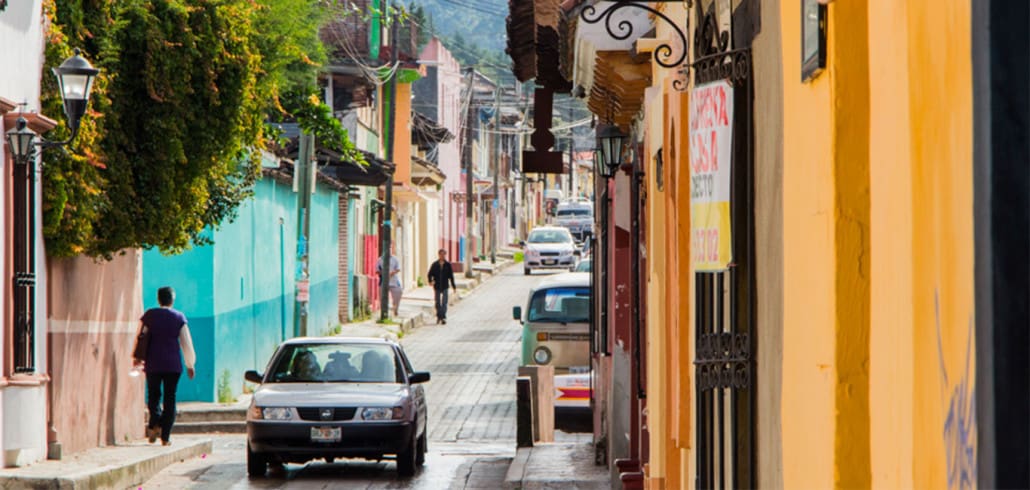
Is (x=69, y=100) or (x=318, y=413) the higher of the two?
(x=69, y=100)

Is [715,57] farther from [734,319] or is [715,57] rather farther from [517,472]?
[517,472]

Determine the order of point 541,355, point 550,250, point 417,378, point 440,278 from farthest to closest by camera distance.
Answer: point 550,250 → point 440,278 → point 541,355 → point 417,378

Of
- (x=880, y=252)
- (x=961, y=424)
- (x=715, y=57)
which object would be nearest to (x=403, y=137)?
(x=715, y=57)

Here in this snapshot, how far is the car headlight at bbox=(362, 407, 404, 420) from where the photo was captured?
643 inches

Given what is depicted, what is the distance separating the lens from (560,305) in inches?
853

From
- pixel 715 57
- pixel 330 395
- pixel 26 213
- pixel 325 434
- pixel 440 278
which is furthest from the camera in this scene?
pixel 440 278

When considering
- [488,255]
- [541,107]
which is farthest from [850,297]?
[488,255]

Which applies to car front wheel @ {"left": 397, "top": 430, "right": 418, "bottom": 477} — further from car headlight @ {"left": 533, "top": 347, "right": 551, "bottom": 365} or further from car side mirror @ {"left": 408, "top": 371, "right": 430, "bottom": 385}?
car headlight @ {"left": 533, "top": 347, "right": 551, "bottom": 365}

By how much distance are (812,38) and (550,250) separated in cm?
5651

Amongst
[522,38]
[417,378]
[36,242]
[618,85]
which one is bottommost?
[417,378]

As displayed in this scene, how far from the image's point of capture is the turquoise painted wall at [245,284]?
2300 cm

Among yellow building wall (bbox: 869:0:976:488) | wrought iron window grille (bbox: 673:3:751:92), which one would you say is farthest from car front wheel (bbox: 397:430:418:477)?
yellow building wall (bbox: 869:0:976:488)

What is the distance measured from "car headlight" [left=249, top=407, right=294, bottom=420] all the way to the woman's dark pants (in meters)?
1.80

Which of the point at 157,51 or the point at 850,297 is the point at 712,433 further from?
the point at 157,51
